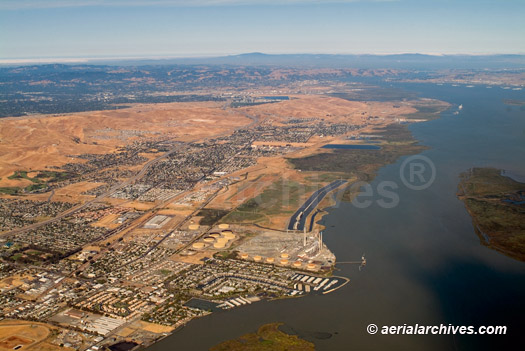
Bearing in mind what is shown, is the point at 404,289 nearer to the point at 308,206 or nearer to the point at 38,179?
the point at 308,206

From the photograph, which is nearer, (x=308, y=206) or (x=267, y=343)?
(x=267, y=343)

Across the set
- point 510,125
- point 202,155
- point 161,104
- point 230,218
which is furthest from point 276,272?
point 161,104

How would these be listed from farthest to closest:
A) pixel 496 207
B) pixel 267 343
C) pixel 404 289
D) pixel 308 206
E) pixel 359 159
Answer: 1. pixel 359 159
2. pixel 308 206
3. pixel 496 207
4. pixel 404 289
5. pixel 267 343

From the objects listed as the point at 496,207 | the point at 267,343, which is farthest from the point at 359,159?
the point at 267,343

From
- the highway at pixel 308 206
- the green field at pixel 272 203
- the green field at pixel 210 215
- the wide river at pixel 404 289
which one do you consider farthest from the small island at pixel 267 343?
the green field at pixel 210 215

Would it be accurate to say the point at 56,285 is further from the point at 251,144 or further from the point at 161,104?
the point at 161,104

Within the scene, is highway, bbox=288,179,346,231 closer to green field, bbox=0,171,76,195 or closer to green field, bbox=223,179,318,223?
green field, bbox=223,179,318,223

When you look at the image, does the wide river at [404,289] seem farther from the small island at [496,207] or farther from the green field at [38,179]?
the green field at [38,179]
